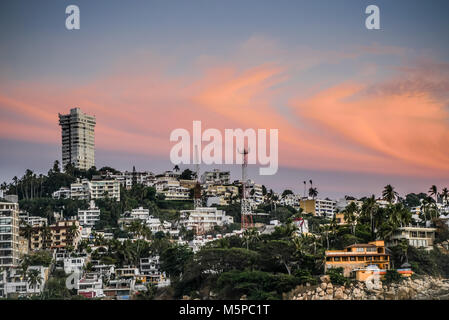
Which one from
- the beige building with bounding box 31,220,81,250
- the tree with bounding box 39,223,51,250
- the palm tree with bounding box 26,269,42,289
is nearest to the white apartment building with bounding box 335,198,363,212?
the beige building with bounding box 31,220,81,250

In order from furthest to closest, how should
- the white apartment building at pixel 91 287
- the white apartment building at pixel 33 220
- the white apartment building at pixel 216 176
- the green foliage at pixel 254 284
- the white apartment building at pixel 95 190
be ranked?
the white apartment building at pixel 216 176, the white apartment building at pixel 95 190, the white apartment building at pixel 33 220, the white apartment building at pixel 91 287, the green foliage at pixel 254 284

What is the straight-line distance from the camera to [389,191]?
157 ft

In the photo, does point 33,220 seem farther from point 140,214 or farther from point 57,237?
point 140,214

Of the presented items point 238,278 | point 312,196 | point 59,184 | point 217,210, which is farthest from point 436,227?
point 59,184

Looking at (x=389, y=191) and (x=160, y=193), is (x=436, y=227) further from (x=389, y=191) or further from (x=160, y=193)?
(x=160, y=193)

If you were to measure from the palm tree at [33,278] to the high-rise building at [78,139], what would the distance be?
43.0 m

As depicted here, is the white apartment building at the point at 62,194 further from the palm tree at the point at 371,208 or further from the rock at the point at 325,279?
the rock at the point at 325,279

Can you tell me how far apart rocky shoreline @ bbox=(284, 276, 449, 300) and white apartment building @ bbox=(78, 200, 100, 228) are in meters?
26.6

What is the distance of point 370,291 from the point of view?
3416 centimetres

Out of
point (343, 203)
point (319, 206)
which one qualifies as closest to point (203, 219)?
point (319, 206)

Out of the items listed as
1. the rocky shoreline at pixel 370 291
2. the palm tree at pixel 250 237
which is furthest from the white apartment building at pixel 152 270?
the rocky shoreline at pixel 370 291

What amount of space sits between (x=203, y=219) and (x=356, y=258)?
23660 mm

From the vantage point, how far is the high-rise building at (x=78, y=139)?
85.0 metres
